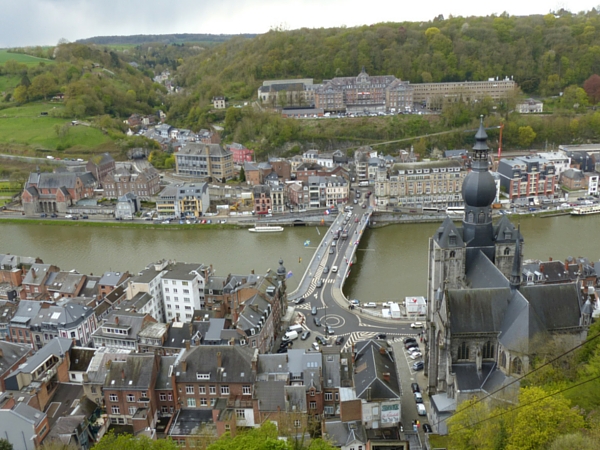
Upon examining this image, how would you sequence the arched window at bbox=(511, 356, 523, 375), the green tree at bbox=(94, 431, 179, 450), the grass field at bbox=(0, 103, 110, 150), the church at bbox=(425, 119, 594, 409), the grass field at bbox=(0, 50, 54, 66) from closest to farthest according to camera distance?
the green tree at bbox=(94, 431, 179, 450) < the arched window at bbox=(511, 356, 523, 375) < the church at bbox=(425, 119, 594, 409) < the grass field at bbox=(0, 103, 110, 150) < the grass field at bbox=(0, 50, 54, 66)

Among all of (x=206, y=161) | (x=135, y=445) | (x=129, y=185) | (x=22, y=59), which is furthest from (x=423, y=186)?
(x=22, y=59)

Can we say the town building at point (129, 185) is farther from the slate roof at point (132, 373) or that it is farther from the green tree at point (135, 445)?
the green tree at point (135, 445)

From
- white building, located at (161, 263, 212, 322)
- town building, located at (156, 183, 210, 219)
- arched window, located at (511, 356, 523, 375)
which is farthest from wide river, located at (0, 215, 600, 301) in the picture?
arched window, located at (511, 356, 523, 375)

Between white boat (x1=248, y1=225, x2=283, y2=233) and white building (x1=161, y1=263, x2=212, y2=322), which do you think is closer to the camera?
white building (x1=161, y1=263, x2=212, y2=322)

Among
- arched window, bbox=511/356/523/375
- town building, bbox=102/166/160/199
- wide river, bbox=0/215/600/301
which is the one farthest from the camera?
town building, bbox=102/166/160/199

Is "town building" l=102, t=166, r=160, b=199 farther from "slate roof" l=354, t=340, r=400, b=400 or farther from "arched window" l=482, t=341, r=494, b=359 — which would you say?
"arched window" l=482, t=341, r=494, b=359

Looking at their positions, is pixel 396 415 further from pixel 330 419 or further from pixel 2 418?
pixel 2 418

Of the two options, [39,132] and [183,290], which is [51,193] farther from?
[183,290]

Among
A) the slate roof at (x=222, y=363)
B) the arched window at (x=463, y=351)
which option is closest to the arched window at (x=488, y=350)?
the arched window at (x=463, y=351)
